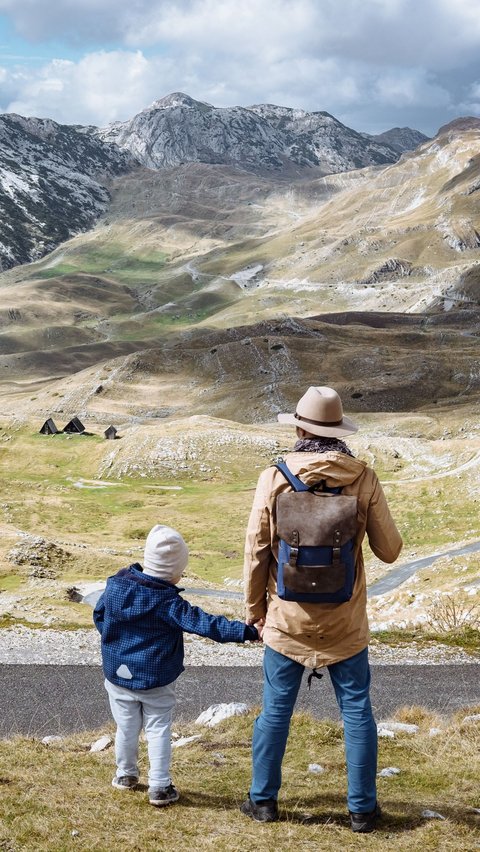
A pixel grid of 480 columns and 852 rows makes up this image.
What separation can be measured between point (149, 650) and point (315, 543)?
8.29ft

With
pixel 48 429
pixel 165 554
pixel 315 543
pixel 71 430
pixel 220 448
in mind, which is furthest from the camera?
pixel 71 430

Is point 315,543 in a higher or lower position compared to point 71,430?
higher

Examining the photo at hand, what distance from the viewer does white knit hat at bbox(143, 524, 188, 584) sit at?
849 cm

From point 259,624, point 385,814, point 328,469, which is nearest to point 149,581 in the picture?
point 259,624

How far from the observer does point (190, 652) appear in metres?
21.7

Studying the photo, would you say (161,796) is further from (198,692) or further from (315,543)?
(198,692)

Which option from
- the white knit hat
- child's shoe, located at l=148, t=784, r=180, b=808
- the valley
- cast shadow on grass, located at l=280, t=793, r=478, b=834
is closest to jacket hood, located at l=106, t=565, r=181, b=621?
the white knit hat

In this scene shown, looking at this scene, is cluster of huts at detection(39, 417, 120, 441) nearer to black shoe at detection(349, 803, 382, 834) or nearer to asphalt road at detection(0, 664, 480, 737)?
asphalt road at detection(0, 664, 480, 737)

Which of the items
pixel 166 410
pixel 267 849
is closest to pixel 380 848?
pixel 267 849

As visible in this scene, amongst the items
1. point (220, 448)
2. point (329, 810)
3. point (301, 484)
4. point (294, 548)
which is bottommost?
point (220, 448)

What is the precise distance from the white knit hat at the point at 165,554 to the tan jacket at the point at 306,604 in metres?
0.91

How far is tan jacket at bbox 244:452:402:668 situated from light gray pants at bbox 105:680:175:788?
1616mm

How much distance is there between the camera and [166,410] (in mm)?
130125

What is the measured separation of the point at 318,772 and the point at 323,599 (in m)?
3.65
